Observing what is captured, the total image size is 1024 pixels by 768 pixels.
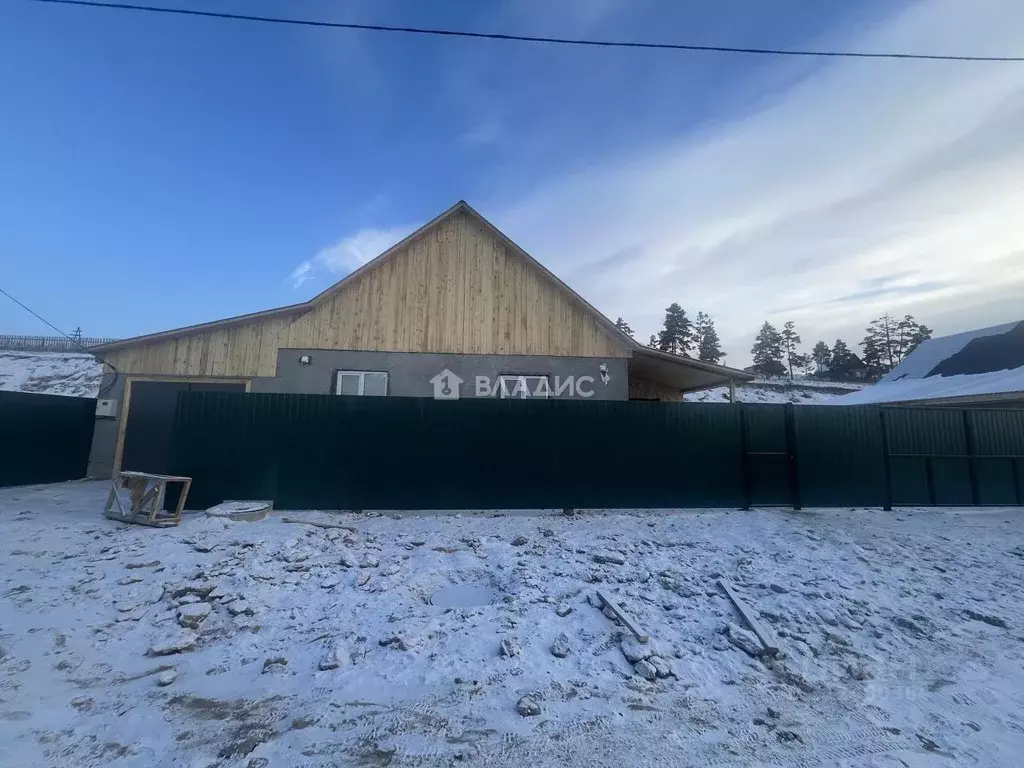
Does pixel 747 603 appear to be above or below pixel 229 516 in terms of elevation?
below

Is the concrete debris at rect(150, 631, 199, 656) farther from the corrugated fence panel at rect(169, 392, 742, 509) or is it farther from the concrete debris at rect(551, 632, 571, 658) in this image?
the corrugated fence panel at rect(169, 392, 742, 509)

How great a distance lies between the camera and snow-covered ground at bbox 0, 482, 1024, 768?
343cm

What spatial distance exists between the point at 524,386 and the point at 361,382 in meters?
4.15

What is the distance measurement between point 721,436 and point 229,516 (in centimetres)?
920

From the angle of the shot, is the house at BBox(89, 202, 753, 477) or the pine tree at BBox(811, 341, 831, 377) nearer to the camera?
the house at BBox(89, 202, 753, 477)

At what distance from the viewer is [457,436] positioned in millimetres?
9664

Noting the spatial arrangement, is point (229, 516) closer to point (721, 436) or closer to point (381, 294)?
point (381, 294)

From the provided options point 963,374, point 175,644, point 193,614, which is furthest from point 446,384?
point 963,374

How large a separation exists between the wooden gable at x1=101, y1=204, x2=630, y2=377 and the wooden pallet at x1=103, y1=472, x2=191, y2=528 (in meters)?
4.35

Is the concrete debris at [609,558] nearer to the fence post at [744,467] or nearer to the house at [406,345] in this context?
the fence post at [744,467]

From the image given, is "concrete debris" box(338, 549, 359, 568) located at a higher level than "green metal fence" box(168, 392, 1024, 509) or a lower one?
lower

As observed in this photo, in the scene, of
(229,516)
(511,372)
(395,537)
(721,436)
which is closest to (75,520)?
(229,516)

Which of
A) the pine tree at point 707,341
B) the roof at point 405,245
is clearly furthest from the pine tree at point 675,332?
the roof at point 405,245

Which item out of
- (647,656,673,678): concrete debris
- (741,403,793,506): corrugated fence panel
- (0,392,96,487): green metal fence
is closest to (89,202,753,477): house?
(0,392,96,487): green metal fence
